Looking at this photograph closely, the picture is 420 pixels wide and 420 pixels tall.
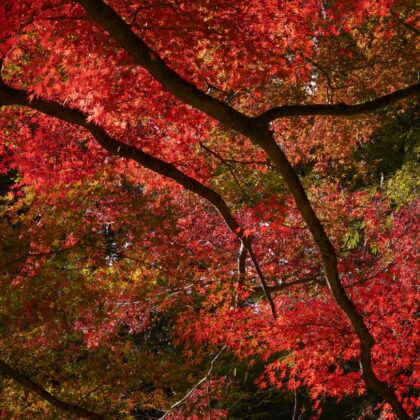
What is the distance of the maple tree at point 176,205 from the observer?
162 inches

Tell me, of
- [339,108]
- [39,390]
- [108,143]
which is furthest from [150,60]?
[39,390]

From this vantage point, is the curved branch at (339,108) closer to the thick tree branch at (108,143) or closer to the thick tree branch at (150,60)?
the thick tree branch at (150,60)

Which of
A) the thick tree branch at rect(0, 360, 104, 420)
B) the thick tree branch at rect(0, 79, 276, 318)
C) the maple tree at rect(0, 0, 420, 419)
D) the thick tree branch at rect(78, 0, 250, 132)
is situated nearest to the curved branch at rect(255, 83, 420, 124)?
the maple tree at rect(0, 0, 420, 419)

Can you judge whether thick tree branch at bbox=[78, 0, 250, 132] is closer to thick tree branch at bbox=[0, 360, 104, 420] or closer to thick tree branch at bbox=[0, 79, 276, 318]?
thick tree branch at bbox=[0, 79, 276, 318]

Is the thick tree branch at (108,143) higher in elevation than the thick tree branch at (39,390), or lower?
higher

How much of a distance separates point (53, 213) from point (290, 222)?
16.9ft

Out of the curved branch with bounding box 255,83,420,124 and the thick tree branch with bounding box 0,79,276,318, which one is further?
the thick tree branch with bounding box 0,79,276,318

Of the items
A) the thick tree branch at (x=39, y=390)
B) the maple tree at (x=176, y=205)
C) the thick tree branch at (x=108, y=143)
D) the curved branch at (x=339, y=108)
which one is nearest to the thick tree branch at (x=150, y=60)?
the maple tree at (x=176, y=205)

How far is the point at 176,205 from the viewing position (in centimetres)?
942

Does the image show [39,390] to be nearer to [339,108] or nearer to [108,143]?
[108,143]

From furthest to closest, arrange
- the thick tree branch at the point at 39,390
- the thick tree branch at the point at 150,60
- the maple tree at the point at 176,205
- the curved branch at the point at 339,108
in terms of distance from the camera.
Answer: the thick tree branch at the point at 39,390 < the maple tree at the point at 176,205 < the curved branch at the point at 339,108 < the thick tree branch at the point at 150,60

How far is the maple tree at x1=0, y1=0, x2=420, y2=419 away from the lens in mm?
4109

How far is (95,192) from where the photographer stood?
5379mm

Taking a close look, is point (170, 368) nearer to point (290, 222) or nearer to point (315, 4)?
point (290, 222)
